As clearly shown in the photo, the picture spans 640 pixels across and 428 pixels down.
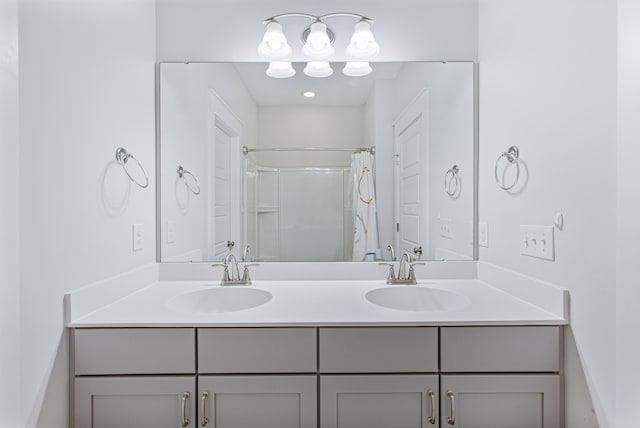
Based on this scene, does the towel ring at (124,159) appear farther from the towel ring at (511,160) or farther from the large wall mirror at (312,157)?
the towel ring at (511,160)

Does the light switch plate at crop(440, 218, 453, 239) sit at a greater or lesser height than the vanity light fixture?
lesser

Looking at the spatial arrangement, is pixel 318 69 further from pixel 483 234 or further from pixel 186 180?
pixel 483 234

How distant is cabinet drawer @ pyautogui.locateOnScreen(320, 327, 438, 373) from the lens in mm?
1179

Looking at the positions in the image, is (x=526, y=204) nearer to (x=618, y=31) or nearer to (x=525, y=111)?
(x=525, y=111)

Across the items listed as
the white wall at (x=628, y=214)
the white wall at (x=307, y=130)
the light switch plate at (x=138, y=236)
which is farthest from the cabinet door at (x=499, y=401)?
the light switch plate at (x=138, y=236)

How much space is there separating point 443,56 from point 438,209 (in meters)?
0.79

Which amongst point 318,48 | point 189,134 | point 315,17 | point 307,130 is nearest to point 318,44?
point 318,48

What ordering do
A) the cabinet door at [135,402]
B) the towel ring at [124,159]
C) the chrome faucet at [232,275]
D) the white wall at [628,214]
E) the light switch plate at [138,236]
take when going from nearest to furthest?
1. the white wall at [628,214]
2. the cabinet door at [135,402]
3. the towel ring at [124,159]
4. the light switch plate at [138,236]
5. the chrome faucet at [232,275]

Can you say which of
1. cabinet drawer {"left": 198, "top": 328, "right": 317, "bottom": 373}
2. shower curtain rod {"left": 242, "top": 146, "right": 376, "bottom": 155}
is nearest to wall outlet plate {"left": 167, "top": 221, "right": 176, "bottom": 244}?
shower curtain rod {"left": 242, "top": 146, "right": 376, "bottom": 155}

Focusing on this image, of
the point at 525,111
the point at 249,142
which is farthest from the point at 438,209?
the point at 249,142

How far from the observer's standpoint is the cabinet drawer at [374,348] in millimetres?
1179

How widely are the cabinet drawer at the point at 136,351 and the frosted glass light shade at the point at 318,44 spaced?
1387 millimetres

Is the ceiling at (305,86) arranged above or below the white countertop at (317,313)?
above

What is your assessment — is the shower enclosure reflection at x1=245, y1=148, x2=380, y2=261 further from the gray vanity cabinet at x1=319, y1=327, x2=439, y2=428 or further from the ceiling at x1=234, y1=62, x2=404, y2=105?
the gray vanity cabinet at x1=319, y1=327, x2=439, y2=428
